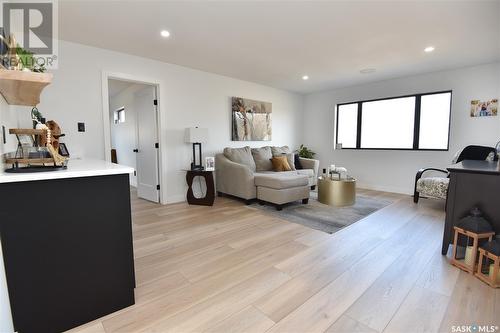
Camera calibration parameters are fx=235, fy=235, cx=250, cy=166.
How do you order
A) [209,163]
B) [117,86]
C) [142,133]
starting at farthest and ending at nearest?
[117,86]
[142,133]
[209,163]

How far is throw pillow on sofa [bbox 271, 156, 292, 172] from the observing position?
4586mm

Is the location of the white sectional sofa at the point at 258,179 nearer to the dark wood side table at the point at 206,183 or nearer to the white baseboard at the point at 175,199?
the dark wood side table at the point at 206,183

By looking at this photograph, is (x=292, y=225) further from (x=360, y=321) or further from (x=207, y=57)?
(x=207, y=57)

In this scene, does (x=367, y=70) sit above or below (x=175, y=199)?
above

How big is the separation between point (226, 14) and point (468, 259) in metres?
3.05

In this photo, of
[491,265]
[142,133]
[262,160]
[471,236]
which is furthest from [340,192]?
[142,133]

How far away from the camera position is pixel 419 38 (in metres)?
2.86

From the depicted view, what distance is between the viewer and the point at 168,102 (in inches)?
154

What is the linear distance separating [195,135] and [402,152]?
4.09m

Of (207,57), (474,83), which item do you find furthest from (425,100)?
(207,57)
